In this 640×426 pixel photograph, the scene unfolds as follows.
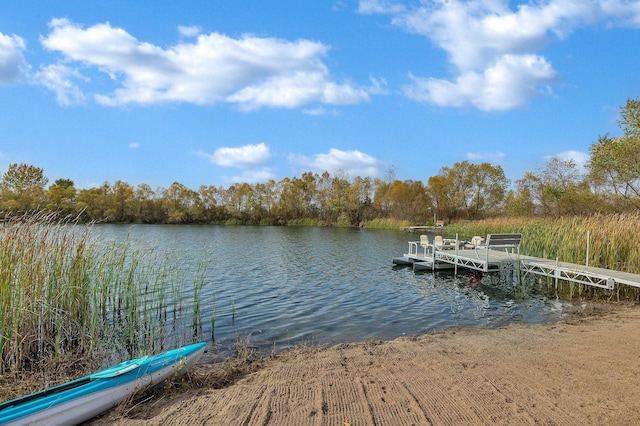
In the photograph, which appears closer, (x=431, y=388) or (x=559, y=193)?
(x=431, y=388)

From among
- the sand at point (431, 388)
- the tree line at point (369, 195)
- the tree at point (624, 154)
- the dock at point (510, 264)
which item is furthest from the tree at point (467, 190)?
the sand at point (431, 388)

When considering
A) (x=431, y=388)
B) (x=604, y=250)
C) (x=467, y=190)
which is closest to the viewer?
(x=431, y=388)

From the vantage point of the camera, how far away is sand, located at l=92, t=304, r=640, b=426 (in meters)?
3.49

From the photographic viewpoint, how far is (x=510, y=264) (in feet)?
44.1

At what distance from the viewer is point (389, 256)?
823 inches

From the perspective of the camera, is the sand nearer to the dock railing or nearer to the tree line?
the dock railing

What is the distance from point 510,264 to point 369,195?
4819 centimetres

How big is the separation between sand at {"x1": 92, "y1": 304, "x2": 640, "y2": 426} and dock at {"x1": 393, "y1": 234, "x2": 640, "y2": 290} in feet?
15.1

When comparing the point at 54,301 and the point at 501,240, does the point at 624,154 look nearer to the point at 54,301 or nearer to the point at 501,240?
the point at 501,240

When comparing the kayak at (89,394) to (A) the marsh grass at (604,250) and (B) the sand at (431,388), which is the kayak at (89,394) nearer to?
(B) the sand at (431,388)

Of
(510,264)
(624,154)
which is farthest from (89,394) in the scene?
(624,154)

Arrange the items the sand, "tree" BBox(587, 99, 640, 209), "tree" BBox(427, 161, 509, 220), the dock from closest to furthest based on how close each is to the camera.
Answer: the sand < the dock < "tree" BBox(587, 99, 640, 209) < "tree" BBox(427, 161, 509, 220)

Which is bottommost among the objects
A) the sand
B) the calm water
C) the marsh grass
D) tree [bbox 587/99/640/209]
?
the calm water

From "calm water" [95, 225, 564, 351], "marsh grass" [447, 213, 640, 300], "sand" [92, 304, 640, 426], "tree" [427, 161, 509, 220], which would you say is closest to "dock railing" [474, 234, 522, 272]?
"calm water" [95, 225, 564, 351]
